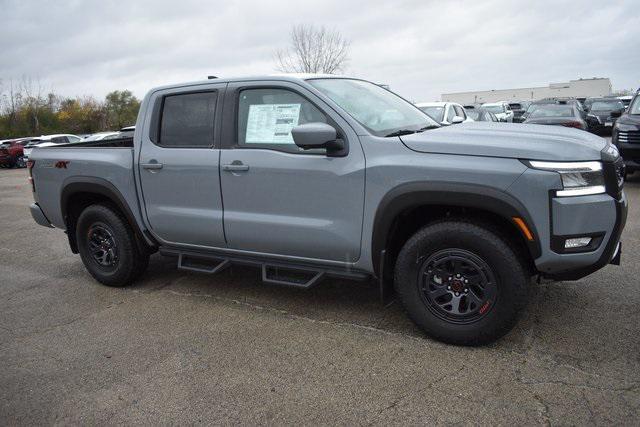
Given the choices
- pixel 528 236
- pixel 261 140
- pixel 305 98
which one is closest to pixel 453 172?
pixel 528 236

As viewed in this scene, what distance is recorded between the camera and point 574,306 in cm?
401

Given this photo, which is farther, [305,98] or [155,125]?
[155,125]

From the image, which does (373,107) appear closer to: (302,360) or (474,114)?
(302,360)

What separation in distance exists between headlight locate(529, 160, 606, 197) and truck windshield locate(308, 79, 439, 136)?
46.3 inches

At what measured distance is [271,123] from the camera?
13.5 ft

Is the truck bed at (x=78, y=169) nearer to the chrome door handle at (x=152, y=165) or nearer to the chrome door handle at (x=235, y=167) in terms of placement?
the chrome door handle at (x=152, y=165)

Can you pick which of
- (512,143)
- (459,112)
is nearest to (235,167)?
(512,143)

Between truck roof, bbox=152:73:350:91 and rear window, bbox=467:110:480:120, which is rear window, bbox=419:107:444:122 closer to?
rear window, bbox=467:110:480:120

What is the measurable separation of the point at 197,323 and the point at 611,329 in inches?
120

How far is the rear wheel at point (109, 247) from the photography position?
16.5 ft

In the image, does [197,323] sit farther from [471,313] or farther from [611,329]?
[611,329]

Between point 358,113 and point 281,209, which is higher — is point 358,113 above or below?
above

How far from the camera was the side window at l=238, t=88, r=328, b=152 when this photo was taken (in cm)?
395

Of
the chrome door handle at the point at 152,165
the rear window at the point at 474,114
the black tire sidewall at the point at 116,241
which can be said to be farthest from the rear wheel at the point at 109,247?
the rear window at the point at 474,114
